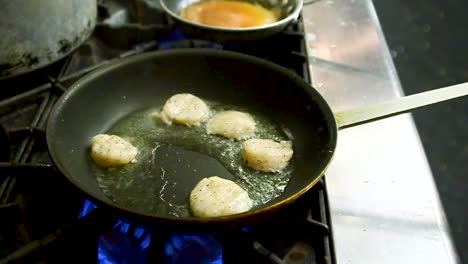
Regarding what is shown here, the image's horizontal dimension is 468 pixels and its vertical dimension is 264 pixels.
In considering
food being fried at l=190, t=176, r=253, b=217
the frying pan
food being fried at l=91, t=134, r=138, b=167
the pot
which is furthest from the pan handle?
the pot

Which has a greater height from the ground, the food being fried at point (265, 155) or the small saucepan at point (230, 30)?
the small saucepan at point (230, 30)

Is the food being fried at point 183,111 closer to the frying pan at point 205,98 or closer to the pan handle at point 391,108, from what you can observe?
the frying pan at point 205,98

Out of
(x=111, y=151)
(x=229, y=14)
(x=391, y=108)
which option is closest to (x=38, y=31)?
(x=111, y=151)

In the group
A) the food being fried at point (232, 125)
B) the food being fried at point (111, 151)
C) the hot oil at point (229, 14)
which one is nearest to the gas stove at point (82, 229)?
the food being fried at point (111, 151)

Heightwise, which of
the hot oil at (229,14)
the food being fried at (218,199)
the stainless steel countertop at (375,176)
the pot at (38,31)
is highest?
the pot at (38,31)

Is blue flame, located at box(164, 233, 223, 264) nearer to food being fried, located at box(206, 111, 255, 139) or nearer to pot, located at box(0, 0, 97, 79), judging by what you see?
food being fried, located at box(206, 111, 255, 139)

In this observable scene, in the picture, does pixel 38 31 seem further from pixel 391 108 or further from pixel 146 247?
pixel 391 108
